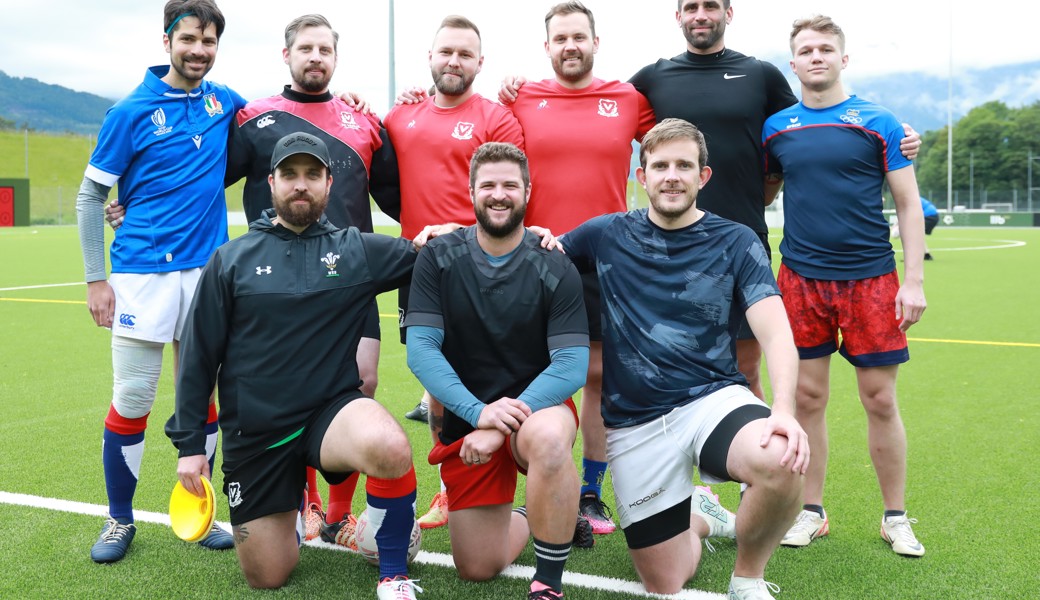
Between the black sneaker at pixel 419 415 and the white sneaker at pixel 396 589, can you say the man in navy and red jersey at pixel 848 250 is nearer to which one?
the white sneaker at pixel 396 589

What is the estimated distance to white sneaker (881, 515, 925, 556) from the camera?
12.1 ft

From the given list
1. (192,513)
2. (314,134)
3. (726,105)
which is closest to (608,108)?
(726,105)

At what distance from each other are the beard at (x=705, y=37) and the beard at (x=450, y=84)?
1.17 m

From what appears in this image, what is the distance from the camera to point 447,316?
3.48 meters

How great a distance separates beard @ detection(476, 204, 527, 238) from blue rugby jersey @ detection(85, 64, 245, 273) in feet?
4.86

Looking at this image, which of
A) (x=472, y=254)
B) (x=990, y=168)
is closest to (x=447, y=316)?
(x=472, y=254)

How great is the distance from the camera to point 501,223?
342 centimetres

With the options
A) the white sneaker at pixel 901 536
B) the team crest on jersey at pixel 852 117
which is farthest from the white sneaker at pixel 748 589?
the team crest on jersey at pixel 852 117

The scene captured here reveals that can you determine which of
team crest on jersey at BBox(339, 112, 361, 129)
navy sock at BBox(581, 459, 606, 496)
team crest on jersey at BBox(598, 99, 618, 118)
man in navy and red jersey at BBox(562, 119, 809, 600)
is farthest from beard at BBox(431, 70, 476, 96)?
navy sock at BBox(581, 459, 606, 496)

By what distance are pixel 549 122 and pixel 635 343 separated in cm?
144

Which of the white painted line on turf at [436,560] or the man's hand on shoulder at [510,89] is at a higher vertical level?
the man's hand on shoulder at [510,89]

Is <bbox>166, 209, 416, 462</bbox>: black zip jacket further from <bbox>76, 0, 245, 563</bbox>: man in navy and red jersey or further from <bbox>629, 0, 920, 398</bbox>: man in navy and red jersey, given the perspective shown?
<bbox>629, 0, 920, 398</bbox>: man in navy and red jersey

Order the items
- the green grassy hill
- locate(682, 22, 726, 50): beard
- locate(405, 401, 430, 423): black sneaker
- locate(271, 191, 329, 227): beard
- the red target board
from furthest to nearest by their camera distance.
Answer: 1. the green grassy hill
2. the red target board
3. locate(405, 401, 430, 423): black sneaker
4. locate(682, 22, 726, 50): beard
5. locate(271, 191, 329, 227): beard

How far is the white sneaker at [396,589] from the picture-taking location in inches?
125
